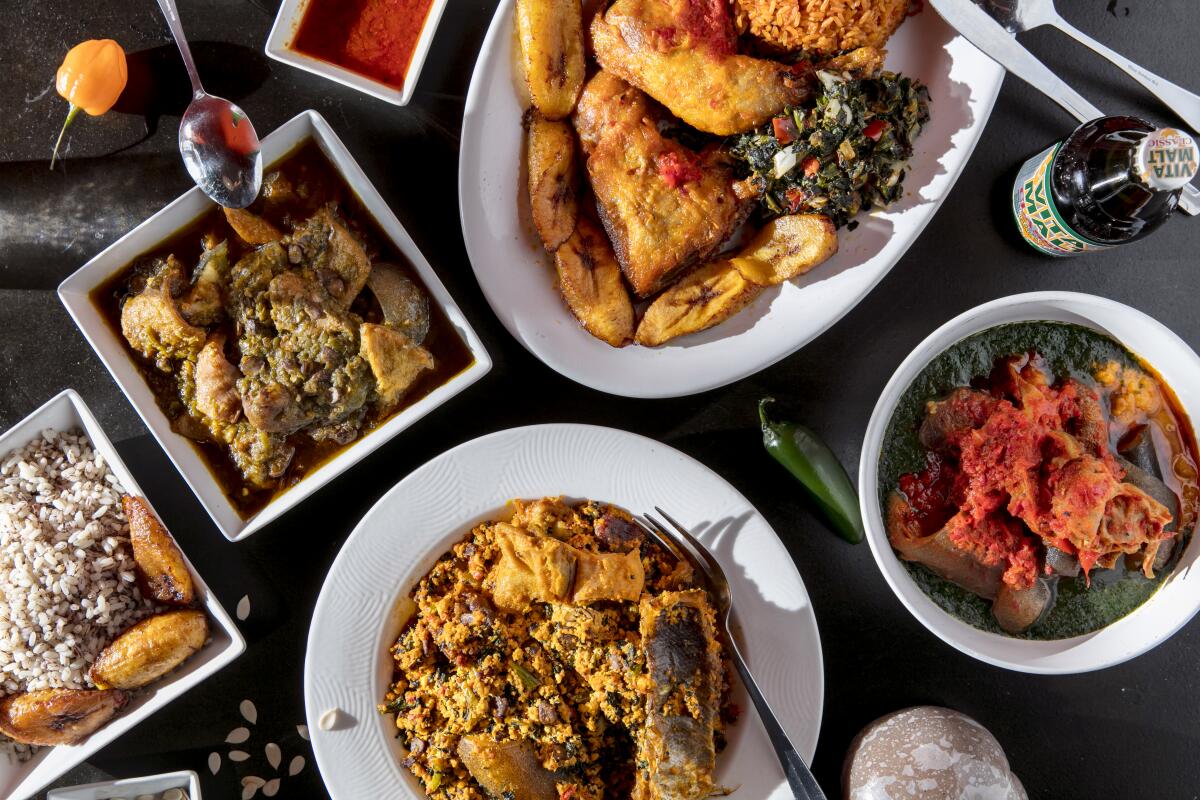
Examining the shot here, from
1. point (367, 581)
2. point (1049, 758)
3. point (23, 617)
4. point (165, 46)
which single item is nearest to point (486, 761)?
point (367, 581)

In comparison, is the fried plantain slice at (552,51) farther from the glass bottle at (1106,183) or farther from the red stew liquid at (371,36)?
the glass bottle at (1106,183)

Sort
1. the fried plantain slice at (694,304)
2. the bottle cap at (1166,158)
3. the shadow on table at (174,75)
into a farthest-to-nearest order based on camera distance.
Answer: the shadow on table at (174,75) < the fried plantain slice at (694,304) < the bottle cap at (1166,158)

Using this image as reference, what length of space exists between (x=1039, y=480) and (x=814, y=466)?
647 millimetres

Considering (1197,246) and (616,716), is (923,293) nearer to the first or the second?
(1197,246)

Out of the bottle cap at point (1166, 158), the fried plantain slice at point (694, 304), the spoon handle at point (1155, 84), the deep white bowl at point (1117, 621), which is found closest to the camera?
the bottle cap at point (1166, 158)

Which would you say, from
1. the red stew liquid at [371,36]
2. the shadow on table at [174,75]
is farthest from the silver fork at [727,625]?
the shadow on table at [174,75]

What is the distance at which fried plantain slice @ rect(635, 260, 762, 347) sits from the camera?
2473 mm

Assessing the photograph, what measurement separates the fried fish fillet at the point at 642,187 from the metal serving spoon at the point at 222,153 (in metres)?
0.97

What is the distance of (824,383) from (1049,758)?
1.52 metres

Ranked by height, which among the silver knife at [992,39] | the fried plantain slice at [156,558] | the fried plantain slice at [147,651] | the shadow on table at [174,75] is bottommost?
the fried plantain slice at [147,651]

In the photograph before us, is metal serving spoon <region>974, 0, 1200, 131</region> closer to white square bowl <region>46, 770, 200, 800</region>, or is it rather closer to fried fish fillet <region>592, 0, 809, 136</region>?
fried fish fillet <region>592, 0, 809, 136</region>

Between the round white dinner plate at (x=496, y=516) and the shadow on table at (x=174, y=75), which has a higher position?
the shadow on table at (x=174, y=75)

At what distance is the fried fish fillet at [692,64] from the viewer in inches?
91.3

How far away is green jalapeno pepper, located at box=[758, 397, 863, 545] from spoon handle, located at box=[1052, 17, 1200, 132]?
1495mm
